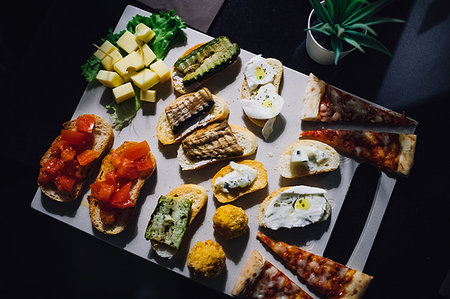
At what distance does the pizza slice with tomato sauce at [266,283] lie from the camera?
11.8 ft

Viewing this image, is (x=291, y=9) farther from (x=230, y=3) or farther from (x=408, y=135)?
(x=408, y=135)

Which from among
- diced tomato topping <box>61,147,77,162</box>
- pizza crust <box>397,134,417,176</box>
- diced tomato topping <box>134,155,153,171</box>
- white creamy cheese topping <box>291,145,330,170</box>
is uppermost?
pizza crust <box>397,134,417,176</box>

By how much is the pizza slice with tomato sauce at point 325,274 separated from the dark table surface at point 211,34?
487 mm

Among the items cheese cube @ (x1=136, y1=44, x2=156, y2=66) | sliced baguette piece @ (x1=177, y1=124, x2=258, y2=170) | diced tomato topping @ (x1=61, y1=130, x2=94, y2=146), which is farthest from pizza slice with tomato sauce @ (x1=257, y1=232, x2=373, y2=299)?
cheese cube @ (x1=136, y1=44, x2=156, y2=66)

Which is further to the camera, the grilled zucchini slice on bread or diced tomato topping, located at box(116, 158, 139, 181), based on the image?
the grilled zucchini slice on bread

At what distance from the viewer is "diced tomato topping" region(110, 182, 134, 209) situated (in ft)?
11.9

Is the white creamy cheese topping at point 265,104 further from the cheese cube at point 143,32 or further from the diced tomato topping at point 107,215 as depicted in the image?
the diced tomato topping at point 107,215

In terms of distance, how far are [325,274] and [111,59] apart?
328 cm

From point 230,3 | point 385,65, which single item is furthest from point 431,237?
point 230,3

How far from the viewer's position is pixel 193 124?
12.8 ft

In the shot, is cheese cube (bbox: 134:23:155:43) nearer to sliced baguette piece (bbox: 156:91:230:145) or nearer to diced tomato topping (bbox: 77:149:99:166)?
sliced baguette piece (bbox: 156:91:230:145)

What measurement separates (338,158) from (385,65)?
4.38ft

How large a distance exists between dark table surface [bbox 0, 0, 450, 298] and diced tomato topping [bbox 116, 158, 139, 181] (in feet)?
4.17

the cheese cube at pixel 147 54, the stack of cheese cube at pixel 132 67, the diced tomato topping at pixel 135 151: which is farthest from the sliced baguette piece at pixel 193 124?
the cheese cube at pixel 147 54
